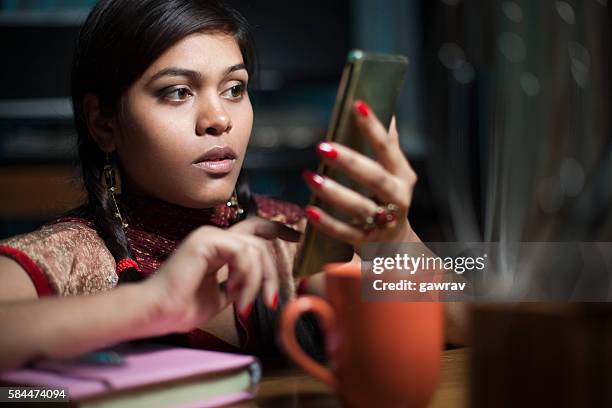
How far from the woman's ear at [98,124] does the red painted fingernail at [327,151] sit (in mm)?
639

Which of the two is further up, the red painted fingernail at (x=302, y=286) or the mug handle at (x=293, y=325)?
the mug handle at (x=293, y=325)

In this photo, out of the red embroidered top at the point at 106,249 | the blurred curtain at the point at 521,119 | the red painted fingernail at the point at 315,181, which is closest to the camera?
the red painted fingernail at the point at 315,181

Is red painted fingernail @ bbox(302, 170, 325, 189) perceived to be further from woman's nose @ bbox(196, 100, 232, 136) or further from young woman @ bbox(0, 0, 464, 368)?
woman's nose @ bbox(196, 100, 232, 136)

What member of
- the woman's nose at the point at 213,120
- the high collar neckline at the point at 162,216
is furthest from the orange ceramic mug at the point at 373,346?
the high collar neckline at the point at 162,216

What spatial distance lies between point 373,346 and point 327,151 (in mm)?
184

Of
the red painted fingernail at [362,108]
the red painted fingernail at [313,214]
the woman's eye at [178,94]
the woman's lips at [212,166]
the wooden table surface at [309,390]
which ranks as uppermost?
the red painted fingernail at [362,108]

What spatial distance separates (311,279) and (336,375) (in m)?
0.69

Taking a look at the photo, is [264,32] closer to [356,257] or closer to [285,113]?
Result: [285,113]

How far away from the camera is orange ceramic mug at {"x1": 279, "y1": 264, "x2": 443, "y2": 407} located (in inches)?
24.8

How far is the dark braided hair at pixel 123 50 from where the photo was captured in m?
1.15

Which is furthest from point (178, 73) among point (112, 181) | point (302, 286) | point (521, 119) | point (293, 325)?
point (521, 119)

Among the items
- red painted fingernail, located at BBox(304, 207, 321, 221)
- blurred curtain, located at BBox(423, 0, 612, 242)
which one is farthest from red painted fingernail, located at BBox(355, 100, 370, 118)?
blurred curtain, located at BBox(423, 0, 612, 242)

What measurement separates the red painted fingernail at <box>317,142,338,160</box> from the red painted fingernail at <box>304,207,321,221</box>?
6cm

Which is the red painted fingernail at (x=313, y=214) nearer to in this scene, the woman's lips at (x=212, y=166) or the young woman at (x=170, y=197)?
the young woman at (x=170, y=197)
